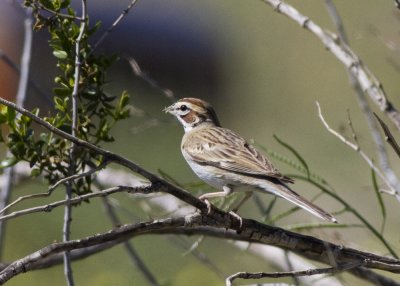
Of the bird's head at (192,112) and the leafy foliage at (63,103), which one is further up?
the bird's head at (192,112)

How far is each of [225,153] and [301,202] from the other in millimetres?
976

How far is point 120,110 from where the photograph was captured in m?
2.55

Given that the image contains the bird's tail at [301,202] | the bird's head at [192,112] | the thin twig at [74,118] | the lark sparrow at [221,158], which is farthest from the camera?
the bird's head at [192,112]

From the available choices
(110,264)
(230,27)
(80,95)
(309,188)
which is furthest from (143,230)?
(230,27)

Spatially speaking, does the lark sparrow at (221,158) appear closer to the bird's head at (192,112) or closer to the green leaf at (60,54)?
the bird's head at (192,112)

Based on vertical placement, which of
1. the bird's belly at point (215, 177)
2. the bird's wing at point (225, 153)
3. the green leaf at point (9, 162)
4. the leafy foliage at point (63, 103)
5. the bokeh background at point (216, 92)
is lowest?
the green leaf at point (9, 162)

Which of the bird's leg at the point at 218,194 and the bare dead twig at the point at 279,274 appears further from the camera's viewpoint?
the bird's leg at the point at 218,194

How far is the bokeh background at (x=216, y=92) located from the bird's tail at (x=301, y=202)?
7.55ft

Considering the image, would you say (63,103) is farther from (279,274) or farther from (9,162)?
(279,274)

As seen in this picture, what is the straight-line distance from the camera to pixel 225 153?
12.4 ft

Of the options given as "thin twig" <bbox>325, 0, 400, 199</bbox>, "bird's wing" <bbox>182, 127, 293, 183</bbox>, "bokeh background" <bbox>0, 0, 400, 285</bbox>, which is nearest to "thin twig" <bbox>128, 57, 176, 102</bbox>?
"bird's wing" <bbox>182, 127, 293, 183</bbox>

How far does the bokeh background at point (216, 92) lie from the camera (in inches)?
303

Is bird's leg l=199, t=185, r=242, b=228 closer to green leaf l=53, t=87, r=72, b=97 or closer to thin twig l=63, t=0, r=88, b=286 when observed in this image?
thin twig l=63, t=0, r=88, b=286

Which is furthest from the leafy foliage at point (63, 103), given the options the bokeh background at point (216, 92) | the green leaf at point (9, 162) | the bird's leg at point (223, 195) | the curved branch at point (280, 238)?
the bokeh background at point (216, 92)
